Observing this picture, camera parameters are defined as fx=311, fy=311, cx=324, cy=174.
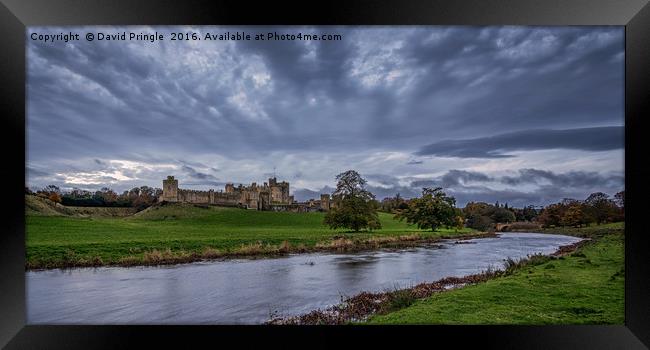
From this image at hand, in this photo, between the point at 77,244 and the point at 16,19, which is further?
the point at 77,244

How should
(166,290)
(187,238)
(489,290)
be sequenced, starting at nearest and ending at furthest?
(489,290) → (166,290) → (187,238)

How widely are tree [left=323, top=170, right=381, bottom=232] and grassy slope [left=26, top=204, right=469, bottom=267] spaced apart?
0.45 metres

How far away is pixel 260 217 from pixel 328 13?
440 inches

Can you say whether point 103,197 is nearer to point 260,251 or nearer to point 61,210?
point 61,210

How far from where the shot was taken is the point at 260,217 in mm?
14898

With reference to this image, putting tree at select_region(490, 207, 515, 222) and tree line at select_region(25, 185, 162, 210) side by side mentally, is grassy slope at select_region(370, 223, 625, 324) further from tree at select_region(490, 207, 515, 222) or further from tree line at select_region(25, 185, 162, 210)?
tree line at select_region(25, 185, 162, 210)

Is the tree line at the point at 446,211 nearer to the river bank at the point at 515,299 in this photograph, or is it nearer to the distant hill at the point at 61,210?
the river bank at the point at 515,299

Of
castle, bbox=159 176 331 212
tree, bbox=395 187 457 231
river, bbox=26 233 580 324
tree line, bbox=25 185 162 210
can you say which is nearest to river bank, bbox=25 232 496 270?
river, bbox=26 233 580 324

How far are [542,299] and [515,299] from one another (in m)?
0.52

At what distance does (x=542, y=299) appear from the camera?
607 centimetres

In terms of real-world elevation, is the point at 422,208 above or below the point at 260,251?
above

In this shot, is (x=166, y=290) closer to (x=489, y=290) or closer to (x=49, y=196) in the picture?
(x=49, y=196)

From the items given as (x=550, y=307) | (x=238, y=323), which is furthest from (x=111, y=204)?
(x=550, y=307)

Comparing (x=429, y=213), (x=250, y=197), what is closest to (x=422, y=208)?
(x=429, y=213)
